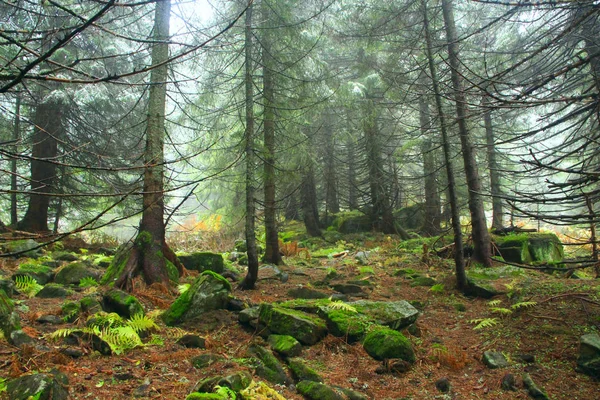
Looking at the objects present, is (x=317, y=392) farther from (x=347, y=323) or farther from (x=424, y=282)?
(x=424, y=282)

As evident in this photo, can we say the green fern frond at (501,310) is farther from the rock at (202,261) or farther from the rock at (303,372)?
the rock at (202,261)

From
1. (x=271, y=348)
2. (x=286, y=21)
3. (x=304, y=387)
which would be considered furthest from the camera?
(x=286, y=21)

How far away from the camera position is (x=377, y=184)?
57.5 ft

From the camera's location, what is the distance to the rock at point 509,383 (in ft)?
13.8

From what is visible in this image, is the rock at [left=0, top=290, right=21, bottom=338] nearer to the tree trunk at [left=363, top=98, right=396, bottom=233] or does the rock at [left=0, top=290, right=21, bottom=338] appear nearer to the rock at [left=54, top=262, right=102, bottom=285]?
the rock at [left=54, top=262, right=102, bottom=285]

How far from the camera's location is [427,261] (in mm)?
10852

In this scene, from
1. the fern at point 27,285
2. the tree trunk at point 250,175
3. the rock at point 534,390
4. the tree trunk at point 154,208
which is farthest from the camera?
the tree trunk at point 250,175

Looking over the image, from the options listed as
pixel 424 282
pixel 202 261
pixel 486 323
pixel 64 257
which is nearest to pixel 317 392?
pixel 486 323

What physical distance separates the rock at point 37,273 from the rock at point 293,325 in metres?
4.94

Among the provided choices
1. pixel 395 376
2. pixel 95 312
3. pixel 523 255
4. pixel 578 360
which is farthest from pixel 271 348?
pixel 523 255

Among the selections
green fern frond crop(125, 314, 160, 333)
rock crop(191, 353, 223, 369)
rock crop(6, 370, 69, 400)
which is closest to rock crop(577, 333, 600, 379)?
rock crop(191, 353, 223, 369)

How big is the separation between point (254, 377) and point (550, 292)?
18.7ft

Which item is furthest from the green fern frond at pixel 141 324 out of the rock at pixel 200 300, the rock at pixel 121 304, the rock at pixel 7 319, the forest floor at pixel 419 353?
the rock at pixel 7 319

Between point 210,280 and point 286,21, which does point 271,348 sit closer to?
point 210,280
